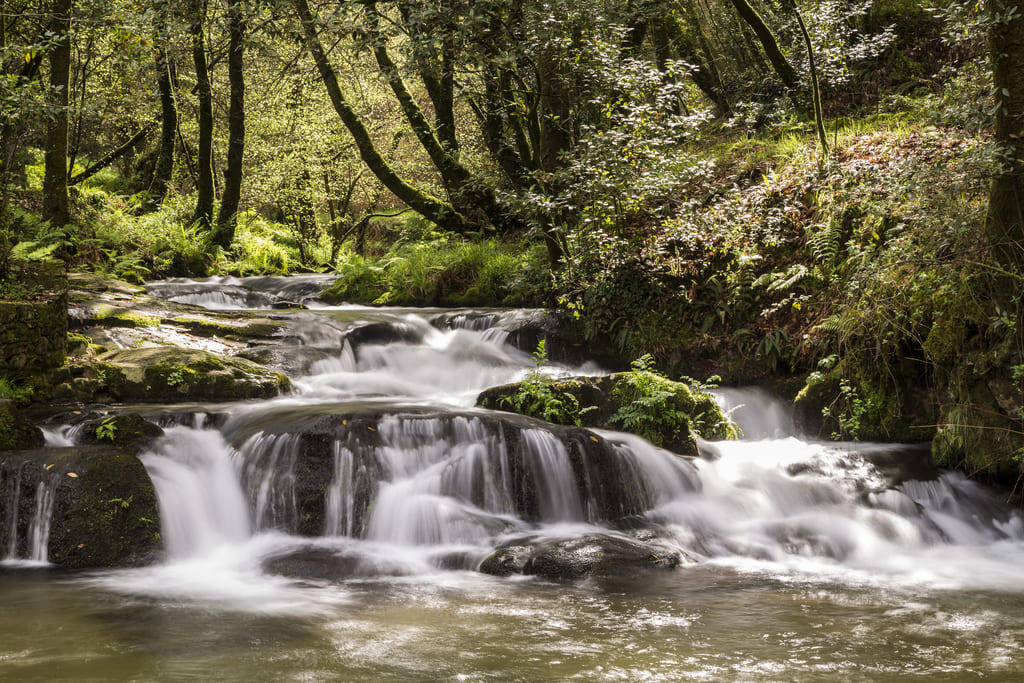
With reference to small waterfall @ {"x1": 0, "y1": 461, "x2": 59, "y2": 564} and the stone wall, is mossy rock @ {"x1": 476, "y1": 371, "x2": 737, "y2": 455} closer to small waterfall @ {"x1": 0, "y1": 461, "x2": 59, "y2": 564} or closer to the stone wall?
small waterfall @ {"x1": 0, "y1": 461, "x2": 59, "y2": 564}

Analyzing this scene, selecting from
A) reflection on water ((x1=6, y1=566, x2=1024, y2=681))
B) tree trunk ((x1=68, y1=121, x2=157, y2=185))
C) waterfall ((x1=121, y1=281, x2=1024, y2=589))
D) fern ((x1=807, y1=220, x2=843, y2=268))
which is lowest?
reflection on water ((x1=6, y1=566, x2=1024, y2=681))

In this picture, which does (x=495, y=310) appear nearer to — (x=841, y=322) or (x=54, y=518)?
(x=841, y=322)

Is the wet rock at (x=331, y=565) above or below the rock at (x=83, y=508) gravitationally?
below

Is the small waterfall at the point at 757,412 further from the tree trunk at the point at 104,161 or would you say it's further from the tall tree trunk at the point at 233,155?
the tree trunk at the point at 104,161

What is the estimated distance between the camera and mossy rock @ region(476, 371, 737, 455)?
330 inches

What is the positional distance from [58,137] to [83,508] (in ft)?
30.1

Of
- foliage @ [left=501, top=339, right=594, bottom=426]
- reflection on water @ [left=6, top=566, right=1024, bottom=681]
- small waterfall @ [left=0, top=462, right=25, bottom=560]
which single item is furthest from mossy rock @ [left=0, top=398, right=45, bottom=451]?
foliage @ [left=501, top=339, right=594, bottom=426]

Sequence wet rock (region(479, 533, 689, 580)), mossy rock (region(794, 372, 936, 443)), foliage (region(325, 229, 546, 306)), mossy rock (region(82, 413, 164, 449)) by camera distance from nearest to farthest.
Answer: wet rock (region(479, 533, 689, 580))
mossy rock (region(82, 413, 164, 449))
mossy rock (region(794, 372, 936, 443))
foliage (region(325, 229, 546, 306))

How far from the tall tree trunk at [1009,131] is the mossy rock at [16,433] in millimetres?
8997

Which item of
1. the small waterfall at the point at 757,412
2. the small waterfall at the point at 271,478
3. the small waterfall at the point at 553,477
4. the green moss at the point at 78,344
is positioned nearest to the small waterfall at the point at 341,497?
the small waterfall at the point at 271,478

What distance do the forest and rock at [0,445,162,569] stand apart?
2.31 metres

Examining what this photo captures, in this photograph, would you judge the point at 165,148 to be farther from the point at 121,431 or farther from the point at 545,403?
the point at 545,403

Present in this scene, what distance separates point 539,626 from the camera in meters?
4.59

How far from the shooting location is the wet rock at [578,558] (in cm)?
582
